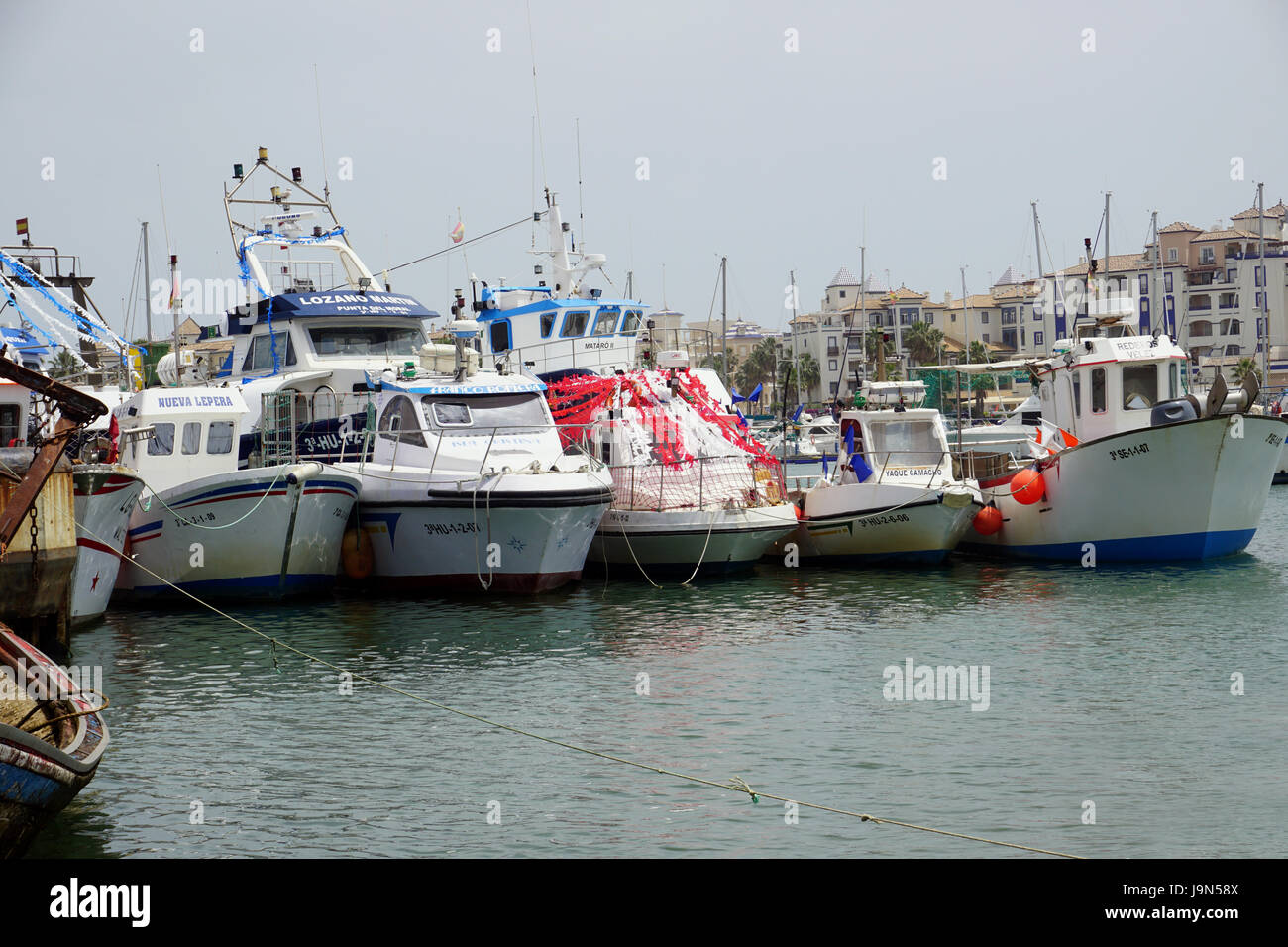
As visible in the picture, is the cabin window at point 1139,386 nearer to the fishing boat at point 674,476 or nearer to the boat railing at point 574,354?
the fishing boat at point 674,476

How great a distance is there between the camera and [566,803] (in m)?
11.4

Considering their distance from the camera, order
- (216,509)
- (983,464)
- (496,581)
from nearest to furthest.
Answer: (216,509) < (496,581) < (983,464)

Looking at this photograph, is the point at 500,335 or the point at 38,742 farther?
the point at 500,335

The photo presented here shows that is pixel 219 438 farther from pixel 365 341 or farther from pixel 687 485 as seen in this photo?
pixel 687 485

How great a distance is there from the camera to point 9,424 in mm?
19938

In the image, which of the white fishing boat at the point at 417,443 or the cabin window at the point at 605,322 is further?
the cabin window at the point at 605,322

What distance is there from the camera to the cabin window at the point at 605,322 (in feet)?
99.9

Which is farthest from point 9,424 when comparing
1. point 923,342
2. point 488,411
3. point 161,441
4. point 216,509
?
point 923,342

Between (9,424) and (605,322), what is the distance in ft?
44.8

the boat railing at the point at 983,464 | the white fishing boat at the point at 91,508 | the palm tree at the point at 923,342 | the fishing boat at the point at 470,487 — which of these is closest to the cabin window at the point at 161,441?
the fishing boat at the point at 470,487

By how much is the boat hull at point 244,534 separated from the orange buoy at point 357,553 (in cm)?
45
